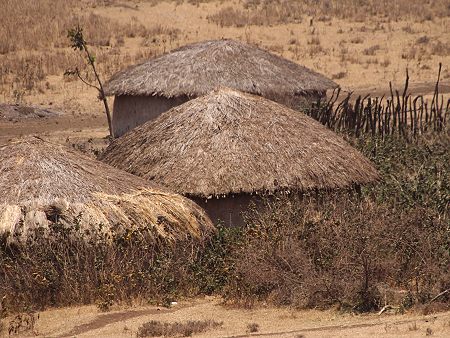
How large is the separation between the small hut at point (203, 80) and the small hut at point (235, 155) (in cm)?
543

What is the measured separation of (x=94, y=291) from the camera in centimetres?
1034

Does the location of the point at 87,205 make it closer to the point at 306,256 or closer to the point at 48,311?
the point at 48,311

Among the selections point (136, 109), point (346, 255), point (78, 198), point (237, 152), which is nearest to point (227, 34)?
point (136, 109)

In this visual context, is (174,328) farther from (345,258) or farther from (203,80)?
(203,80)

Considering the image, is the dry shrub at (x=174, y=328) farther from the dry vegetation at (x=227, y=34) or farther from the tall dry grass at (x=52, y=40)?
the tall dry grass at (x=52, y=40)

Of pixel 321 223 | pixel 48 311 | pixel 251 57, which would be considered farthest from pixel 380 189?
pixel 251 57

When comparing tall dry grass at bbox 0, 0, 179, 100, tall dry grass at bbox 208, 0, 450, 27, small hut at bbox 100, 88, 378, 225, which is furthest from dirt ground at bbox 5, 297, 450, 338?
tall dry grass at bbox 208, 0, 450, 27

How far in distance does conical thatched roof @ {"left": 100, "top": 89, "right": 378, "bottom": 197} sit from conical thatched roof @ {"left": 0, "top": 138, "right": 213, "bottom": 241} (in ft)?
2.22

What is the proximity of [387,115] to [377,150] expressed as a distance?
9.29 feet

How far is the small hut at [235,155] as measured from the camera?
1202cm

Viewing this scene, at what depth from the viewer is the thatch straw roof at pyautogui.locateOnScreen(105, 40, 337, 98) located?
1886 centimetres

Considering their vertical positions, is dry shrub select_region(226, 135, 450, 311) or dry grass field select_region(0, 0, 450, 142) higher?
dry shrub select_region(226, 135, 450, 311)

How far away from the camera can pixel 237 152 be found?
12266 millimetres

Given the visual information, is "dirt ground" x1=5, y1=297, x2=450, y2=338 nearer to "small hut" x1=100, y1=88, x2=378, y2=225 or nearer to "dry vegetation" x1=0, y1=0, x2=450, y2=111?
"small hut" x1=100, y1=88, x2=378, y2=225
